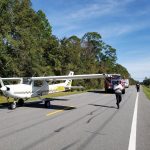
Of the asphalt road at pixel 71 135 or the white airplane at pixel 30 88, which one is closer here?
the asphalt road at pixel 71 135

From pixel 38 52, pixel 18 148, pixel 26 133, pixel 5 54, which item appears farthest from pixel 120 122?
pixel 38 52

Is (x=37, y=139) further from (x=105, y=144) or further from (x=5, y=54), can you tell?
(x=5, y=54)

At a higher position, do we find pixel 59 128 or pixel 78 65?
pixel 78 65

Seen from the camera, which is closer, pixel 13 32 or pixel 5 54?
pixel 5 54

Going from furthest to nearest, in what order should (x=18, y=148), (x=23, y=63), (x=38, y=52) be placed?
1. (x=38, y=52)
2. (x=23, y=63)
3. (x=18, y=148)

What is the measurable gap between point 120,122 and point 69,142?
5.02 m

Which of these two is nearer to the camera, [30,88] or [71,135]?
[71,135]

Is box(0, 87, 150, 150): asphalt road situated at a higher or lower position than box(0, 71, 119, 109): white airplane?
lower

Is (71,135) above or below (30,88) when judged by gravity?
below

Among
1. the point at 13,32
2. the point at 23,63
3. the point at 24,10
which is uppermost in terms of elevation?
the point at 24,10

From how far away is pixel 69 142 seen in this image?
9055 millimetres

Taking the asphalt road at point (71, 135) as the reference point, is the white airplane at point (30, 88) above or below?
above

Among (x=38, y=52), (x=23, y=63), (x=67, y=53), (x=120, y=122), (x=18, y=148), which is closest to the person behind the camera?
(x=18, y=148)

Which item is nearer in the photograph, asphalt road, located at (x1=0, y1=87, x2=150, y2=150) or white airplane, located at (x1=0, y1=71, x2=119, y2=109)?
asphalt road, located at (x1=0, y1=87, x2=150, y2=150)
